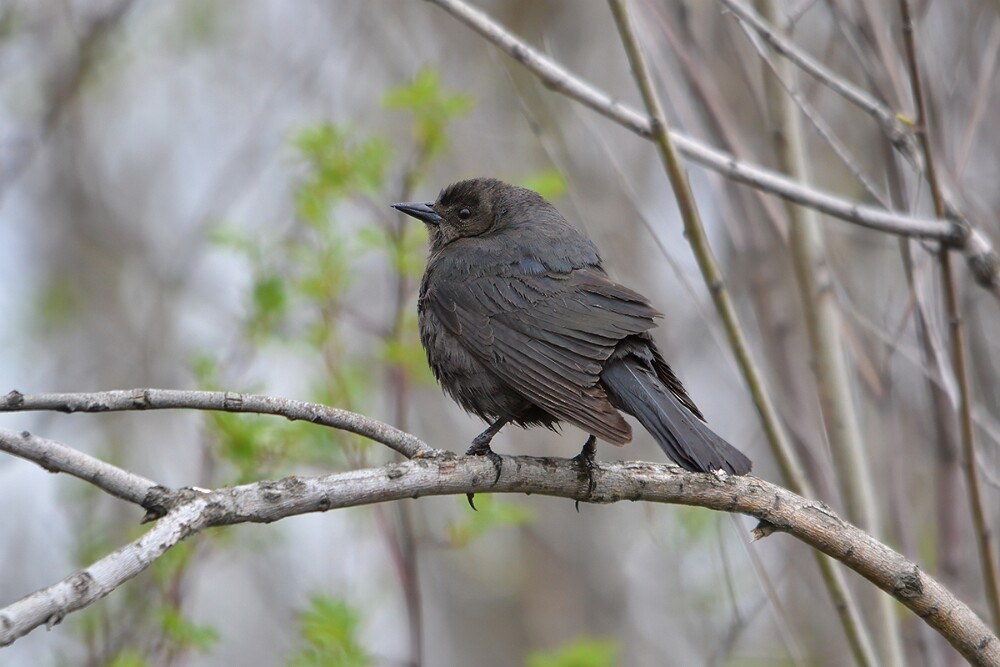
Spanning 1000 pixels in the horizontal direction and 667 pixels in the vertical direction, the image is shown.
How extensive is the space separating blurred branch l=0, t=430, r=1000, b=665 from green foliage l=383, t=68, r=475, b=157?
204cm

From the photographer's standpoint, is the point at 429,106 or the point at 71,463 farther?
the point at 429,106

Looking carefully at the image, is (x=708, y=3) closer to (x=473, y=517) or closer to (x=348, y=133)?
(x=348, y=133)

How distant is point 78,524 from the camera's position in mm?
5277

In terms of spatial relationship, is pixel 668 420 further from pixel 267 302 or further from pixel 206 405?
pixel 267 302

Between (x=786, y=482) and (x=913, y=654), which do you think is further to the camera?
(x=913, y=654)

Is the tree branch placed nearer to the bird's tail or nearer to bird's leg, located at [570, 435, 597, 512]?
bird's leg, located at [570, 435, 597, 512]

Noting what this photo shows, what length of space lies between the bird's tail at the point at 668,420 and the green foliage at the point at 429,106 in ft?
5.51

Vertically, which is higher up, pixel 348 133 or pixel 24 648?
pixel 348 133

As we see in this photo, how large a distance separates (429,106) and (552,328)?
5.03 ft

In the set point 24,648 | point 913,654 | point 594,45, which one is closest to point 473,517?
point 913,654

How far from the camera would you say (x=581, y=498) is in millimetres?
3199

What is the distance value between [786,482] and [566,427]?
16.3 ft

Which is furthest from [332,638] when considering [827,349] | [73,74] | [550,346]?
[73,74]

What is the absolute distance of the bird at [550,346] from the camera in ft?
11.1
